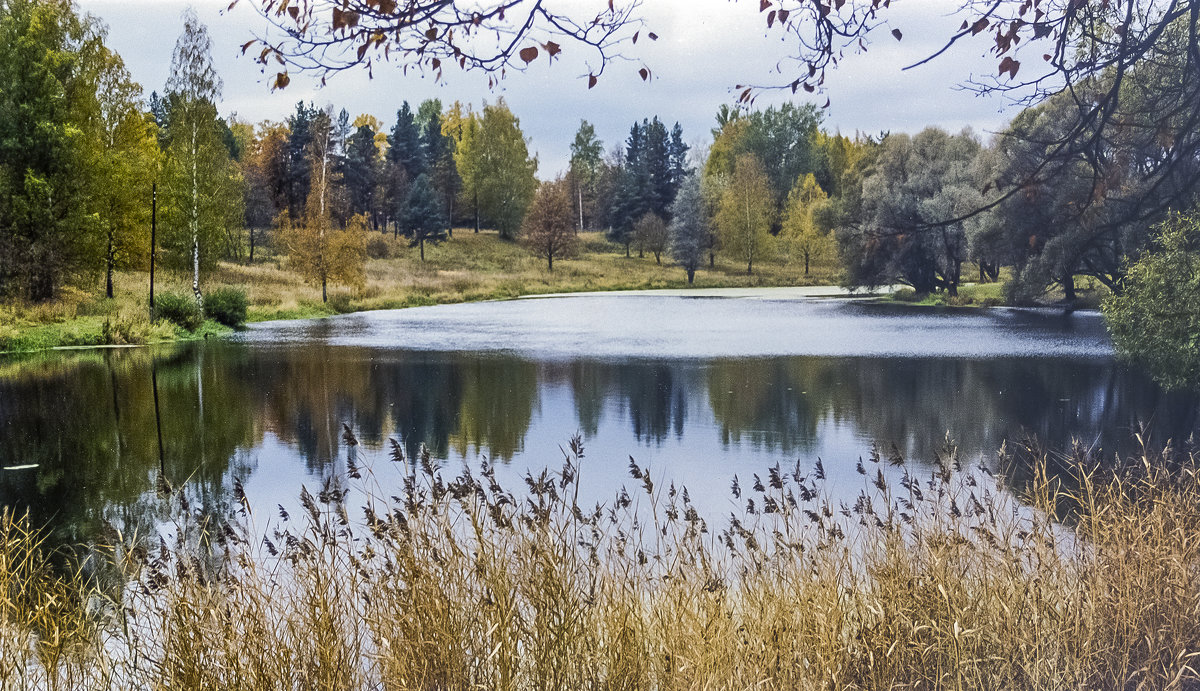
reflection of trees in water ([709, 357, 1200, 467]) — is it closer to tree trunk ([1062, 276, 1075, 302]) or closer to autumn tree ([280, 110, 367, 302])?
tree trunk ([1062, 276, 1075, 302])

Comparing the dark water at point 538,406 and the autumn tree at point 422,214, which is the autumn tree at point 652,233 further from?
the dark water at point 538,406

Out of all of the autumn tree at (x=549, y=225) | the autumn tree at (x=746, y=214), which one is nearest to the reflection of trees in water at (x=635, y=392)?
the autumn tree at (x=549, y=225)

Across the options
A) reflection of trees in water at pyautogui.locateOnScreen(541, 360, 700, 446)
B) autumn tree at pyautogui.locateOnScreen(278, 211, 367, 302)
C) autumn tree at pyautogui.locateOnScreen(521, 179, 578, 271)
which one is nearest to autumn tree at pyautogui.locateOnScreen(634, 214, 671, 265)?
autumn tree at pyautogui.locateOnScreen(521, 179, 578, 271)

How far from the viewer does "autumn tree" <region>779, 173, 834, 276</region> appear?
69.6 meters

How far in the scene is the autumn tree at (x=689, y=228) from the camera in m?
68.6

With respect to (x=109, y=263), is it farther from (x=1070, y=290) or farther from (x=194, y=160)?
(x=1070, y=290)

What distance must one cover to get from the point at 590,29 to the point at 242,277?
165 ft

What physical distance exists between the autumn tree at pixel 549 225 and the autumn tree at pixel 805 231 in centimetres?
1605

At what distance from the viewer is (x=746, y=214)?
7031cm

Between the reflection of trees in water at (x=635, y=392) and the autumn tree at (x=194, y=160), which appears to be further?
the autumn tree at (x=194, y=160)

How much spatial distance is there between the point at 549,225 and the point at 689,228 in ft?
32.1

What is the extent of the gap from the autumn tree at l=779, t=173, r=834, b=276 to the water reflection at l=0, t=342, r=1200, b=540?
47030 millimetres

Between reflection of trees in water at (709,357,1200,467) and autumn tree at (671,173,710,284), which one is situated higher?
autumn tree at (671,173,710,284)

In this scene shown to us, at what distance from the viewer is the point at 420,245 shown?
236ft
